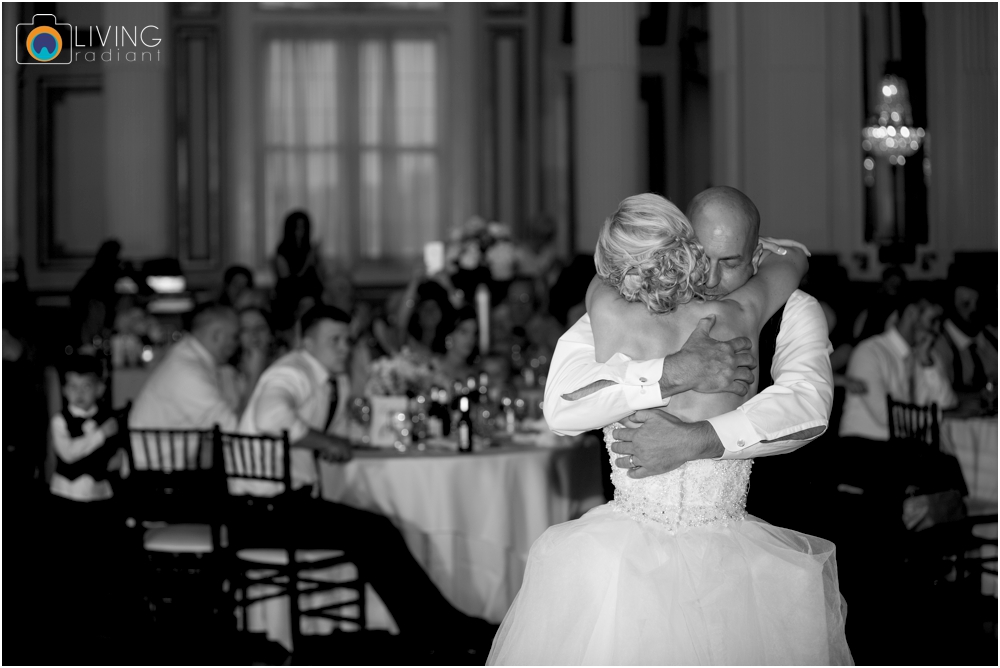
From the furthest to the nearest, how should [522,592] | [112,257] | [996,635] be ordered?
[112,257] < [996,635] < [522,592]

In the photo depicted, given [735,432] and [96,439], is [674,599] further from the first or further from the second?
[96,439]

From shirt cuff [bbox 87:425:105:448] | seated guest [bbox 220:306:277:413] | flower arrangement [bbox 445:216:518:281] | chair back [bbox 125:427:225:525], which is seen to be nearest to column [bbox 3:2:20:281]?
seated guest [bbox 220:306:277:413]

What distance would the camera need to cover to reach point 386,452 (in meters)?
4.56

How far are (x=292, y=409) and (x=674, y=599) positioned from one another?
260 centimetres

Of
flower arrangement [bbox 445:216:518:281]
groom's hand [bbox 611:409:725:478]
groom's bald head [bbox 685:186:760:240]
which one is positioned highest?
flower arrangement [bbox 445:216:518:281]

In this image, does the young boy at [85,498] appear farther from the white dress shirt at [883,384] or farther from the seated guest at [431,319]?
the white dress shirt at [883,384]

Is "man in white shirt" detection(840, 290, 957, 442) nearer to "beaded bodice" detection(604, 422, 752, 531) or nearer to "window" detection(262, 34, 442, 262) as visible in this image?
"beaded bodice" detection(604, 422, 752, 531)

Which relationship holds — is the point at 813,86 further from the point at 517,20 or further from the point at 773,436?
the point at 773,436

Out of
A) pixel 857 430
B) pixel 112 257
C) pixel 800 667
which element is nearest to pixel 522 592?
pixel 800 667

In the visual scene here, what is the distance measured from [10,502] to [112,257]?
3815 millimetres

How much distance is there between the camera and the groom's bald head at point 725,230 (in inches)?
91.9

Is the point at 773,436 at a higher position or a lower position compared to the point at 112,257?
lower

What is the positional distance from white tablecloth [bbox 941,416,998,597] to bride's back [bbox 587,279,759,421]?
314 centimetres

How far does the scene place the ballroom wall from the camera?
9109 mm
